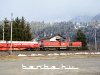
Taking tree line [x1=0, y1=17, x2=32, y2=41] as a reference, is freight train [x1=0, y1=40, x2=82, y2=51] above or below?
below

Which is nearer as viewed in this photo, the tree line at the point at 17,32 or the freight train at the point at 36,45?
the freight train at the point at 36,45

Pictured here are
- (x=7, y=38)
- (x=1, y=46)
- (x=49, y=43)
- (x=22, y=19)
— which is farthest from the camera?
(x=22, y=19)

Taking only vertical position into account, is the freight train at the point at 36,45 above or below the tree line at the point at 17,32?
below

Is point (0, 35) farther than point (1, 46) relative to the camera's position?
Yes

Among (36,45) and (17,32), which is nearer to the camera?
(36,45)

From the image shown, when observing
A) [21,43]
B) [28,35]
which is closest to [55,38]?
[28,35]

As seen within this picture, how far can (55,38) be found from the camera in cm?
10419

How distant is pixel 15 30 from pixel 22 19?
11.5m

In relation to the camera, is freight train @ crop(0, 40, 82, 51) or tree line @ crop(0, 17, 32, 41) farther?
tree line @ crop(0, 17, 32, 41)

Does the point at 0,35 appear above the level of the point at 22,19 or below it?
below

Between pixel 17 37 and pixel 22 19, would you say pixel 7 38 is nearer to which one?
pixel 17 37

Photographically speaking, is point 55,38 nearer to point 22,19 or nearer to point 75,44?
point 22,19

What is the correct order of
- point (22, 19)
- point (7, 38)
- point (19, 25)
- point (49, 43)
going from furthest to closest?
point (22, 19)
point (19, 25)
point (7, 38)
point (49, 43)

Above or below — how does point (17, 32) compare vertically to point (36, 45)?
above
